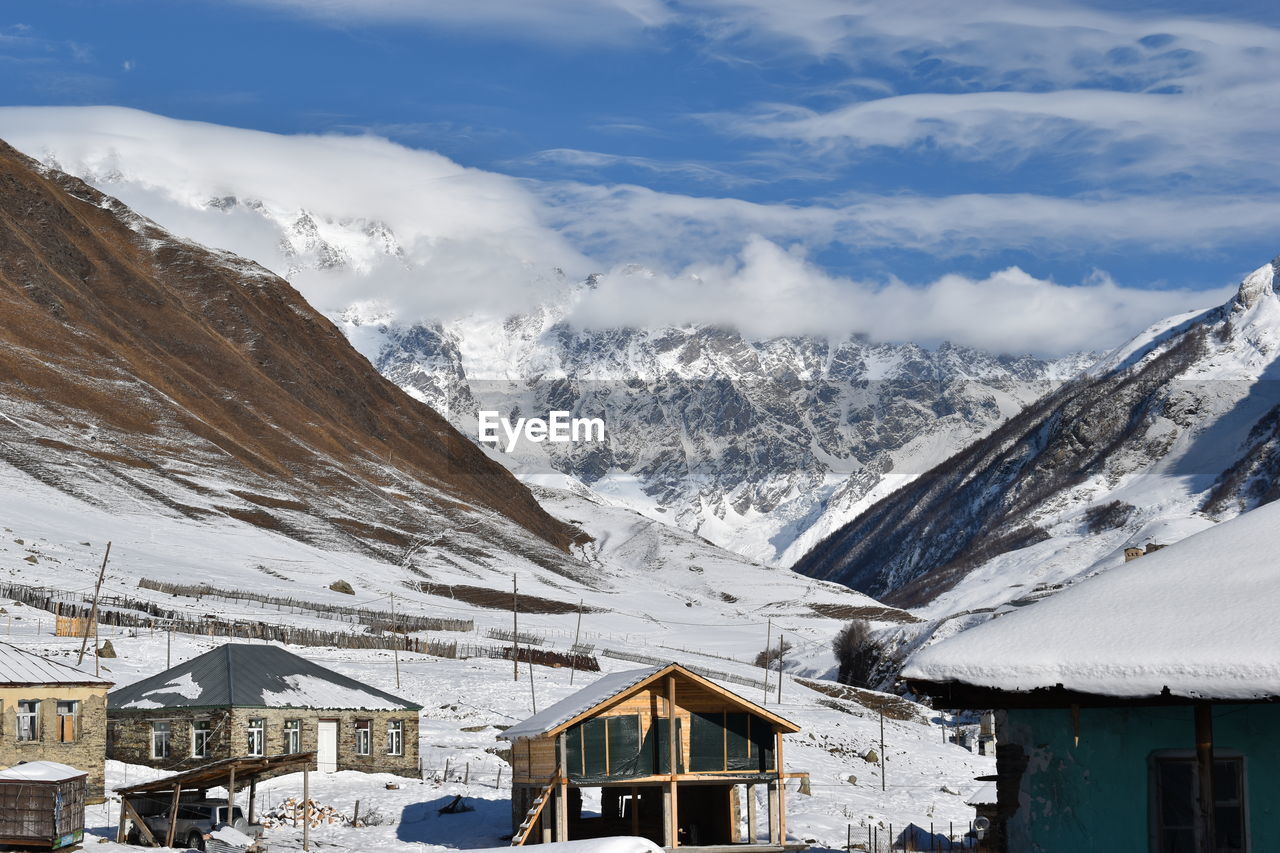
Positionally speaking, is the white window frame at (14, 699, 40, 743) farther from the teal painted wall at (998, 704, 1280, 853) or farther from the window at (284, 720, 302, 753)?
the teal painted wall at (998, 704, 1280, 853)

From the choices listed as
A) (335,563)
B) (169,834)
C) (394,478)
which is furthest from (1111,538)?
(169,834)

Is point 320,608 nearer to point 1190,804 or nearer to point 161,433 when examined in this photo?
point 161,433

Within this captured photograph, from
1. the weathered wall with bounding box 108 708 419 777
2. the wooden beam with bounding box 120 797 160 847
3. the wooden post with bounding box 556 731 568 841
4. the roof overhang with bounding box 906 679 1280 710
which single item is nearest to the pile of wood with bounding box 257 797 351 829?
the wooden beam with bounding box 120 797 160 847

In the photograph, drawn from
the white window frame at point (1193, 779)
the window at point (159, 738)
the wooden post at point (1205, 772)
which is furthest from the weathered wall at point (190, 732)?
the wooden post at point (1205, 772)

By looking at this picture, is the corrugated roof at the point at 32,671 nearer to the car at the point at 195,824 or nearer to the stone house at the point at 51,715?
the stone house at the point at 51,715

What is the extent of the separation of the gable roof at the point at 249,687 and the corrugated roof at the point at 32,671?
5.42 m

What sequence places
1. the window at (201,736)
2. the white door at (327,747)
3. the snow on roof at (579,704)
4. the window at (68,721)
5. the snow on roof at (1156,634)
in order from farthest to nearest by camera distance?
the white door at (327,747), the window at (201,736), the window at (68,721), the snow on roof at (579,704), the snow on roof at (1156,634)

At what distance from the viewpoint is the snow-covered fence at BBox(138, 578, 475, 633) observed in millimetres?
109625

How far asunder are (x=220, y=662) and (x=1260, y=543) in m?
44.1

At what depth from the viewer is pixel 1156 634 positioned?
14539 mm

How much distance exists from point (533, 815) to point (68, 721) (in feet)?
49.8

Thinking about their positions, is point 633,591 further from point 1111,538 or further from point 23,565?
point 23,565

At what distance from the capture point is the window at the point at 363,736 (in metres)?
55.3

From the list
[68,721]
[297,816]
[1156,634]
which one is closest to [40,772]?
[68,721]
